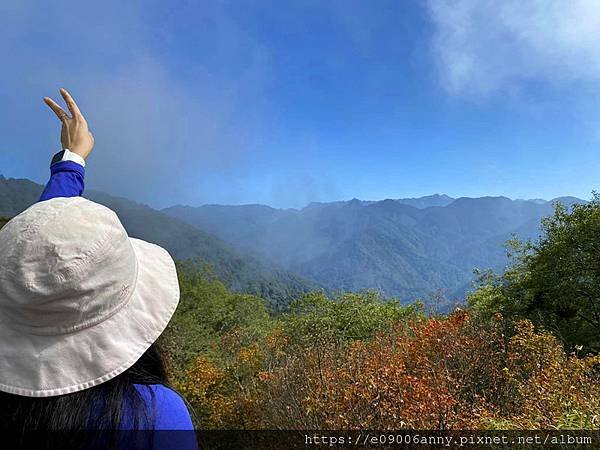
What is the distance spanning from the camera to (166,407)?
83 centimetres

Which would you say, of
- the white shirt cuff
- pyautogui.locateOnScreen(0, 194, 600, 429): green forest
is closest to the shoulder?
pyautogui.locateOnScreen(0, 194, 600, 429): green forest

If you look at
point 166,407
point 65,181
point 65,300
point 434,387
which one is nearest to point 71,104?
point 65,181

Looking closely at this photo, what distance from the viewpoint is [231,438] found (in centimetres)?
1089

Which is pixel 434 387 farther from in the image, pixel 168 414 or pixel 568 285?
pixel 568 285

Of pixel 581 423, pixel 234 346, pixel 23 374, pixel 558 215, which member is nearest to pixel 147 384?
pixel 23 374

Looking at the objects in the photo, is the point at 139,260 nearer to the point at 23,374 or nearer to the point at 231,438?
the point at 23,374

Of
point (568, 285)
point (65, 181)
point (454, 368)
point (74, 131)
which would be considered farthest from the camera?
point (568, 285)

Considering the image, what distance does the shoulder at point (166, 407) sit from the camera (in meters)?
0.80

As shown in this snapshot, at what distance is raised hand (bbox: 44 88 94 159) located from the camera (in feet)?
5.19

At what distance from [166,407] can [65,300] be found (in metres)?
0.29

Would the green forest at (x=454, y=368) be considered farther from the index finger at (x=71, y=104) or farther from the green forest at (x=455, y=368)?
the index finger at (x=71, y=104)

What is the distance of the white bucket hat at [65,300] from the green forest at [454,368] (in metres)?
0.27

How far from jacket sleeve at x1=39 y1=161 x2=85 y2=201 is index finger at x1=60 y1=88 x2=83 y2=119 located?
1.02 feet

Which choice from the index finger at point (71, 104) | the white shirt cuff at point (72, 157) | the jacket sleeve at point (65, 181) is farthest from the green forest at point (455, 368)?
the index finger at point (71, 104)
